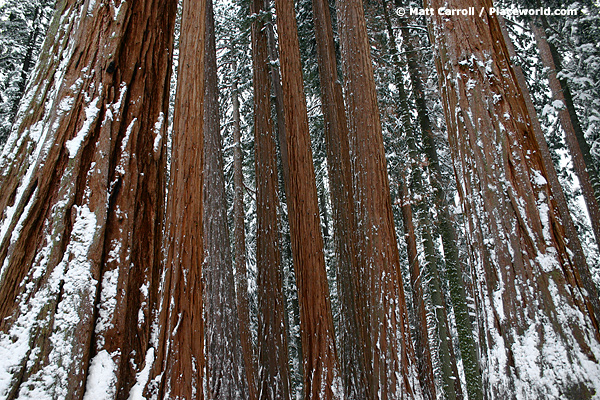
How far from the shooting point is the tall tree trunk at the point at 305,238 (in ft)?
16.0

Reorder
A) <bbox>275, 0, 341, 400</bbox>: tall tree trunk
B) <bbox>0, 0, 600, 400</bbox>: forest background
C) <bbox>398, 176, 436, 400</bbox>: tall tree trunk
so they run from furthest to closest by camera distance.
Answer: <bbox>398, 176, 436, 400</bbox>: tall tree trunk, <bbox>275, 0, 341, 400</bbox>: tall tree trunk, <bbox>0, 0, 600, 400</bbox>: forest background

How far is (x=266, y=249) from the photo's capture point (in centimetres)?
706

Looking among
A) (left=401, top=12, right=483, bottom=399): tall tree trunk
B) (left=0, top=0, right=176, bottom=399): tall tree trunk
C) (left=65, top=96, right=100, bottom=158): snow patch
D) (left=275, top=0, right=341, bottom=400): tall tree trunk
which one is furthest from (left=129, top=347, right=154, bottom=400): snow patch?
(left=401, top=12, right=483, bottom=399): tall tree trunk

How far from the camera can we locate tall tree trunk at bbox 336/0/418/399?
3895 mm

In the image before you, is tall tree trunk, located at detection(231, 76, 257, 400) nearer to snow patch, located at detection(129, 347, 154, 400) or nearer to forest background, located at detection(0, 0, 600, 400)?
forest background, located at detection(0, 0, 600, 400)

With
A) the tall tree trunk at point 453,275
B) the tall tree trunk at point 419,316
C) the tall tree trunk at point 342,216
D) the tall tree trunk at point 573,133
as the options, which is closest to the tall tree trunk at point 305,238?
the tall tree trunk at point 342,216

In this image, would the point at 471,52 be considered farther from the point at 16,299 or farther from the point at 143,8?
the point at 16,299

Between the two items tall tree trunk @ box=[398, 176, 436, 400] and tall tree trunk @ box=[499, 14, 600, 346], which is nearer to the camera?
tall tree trunk @ box=[398, 176, 436, 400]

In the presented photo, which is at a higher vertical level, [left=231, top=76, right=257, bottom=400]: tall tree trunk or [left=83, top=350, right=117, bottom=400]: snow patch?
[left=231, top=76, right=257, bottom=400]: tall tree trunk

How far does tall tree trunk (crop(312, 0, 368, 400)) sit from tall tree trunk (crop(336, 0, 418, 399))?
0.39 meters

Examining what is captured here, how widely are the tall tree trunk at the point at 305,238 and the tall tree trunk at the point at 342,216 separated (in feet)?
1.06

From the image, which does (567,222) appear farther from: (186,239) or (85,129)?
(85,129)

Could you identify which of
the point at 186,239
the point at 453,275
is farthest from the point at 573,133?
the point at 186,239

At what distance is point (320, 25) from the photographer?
7.63 metres
